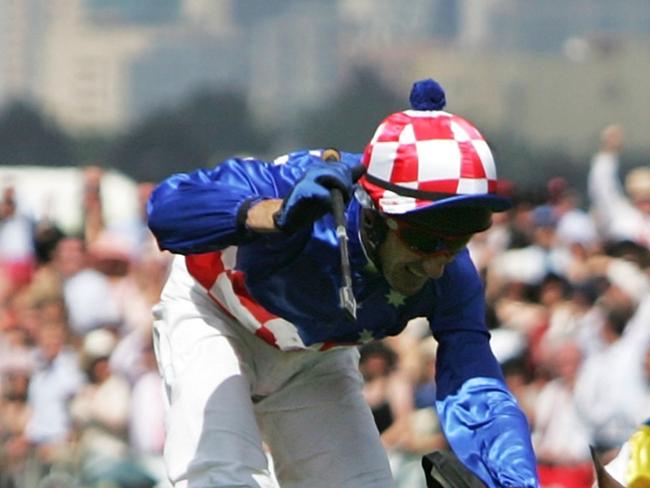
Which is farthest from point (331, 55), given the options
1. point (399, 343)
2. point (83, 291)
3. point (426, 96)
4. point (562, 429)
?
point (426, 96)

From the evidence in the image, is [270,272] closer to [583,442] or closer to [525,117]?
[583,442]

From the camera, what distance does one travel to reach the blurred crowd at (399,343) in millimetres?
10805

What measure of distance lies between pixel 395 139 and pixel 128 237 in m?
7.84

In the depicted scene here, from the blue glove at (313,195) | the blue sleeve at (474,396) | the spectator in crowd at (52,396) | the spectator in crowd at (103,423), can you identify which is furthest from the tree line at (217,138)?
the blue glove at (313,195)

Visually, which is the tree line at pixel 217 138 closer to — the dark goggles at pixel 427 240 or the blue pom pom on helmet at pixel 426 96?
the blue pom pom on helmet at pixel 426 96

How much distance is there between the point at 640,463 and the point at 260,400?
1.58 m

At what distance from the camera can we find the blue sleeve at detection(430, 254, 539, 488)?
657 cm

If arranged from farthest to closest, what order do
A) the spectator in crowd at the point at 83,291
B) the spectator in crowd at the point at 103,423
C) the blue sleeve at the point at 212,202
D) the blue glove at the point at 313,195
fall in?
the spectator in crowd at the point at 83,291
the spectator in crowd at the point at 103,423
the blue sleeve at the point at 212,202
the blue glove at the point at 313,195

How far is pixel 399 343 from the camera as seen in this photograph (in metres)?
11.7

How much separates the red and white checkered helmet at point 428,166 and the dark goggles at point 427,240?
0.22ft

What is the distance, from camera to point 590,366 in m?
10.9

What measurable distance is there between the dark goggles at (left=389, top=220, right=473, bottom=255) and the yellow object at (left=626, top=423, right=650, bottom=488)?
2.56 ft

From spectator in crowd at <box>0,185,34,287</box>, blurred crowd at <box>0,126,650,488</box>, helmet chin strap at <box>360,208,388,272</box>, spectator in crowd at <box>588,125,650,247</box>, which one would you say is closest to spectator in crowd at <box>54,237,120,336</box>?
blurred crowd at <box>0,126,650,488</box>

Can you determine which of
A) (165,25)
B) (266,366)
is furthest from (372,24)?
(266,366)
